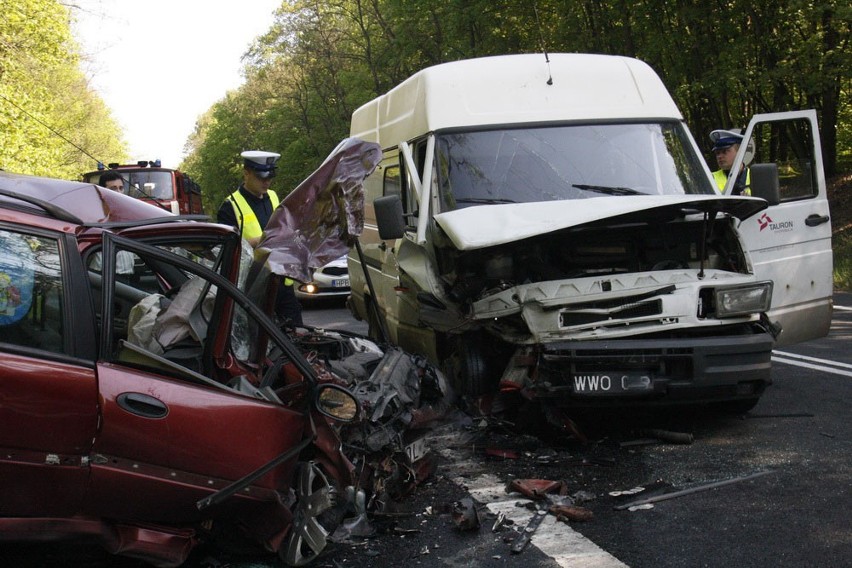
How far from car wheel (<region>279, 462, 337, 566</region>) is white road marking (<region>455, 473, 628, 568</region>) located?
0.89 m

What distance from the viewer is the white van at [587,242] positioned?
5.64 meters

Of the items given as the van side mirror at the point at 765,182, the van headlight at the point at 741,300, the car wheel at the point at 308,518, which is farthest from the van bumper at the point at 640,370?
the car wheel at the point at 308,518

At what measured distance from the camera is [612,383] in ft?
18.2

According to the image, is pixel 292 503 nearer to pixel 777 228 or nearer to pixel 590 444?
pixel 590 444

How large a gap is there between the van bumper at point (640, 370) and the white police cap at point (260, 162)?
2889 millimetres

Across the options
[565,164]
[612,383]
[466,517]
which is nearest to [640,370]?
[612,383]

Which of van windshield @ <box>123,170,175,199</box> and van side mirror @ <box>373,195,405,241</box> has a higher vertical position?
van windshield @ <box>123,170,175,199</box>

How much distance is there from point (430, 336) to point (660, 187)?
2.03 metres

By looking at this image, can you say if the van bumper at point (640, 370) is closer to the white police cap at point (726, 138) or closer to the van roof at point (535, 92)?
the van roof at point (535, 92)

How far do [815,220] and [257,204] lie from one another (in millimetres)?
4400

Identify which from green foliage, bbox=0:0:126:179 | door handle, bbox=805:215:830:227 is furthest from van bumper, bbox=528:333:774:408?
green foliage, bbox=0:0:126:179

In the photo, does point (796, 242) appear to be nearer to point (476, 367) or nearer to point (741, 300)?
point (741, 300)

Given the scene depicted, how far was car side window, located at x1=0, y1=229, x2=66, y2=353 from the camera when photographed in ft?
11.4

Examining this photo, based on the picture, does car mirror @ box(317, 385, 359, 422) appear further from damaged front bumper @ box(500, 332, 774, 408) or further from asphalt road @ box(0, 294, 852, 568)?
damaged front bumper @ box(500, 332, 774, 408)
